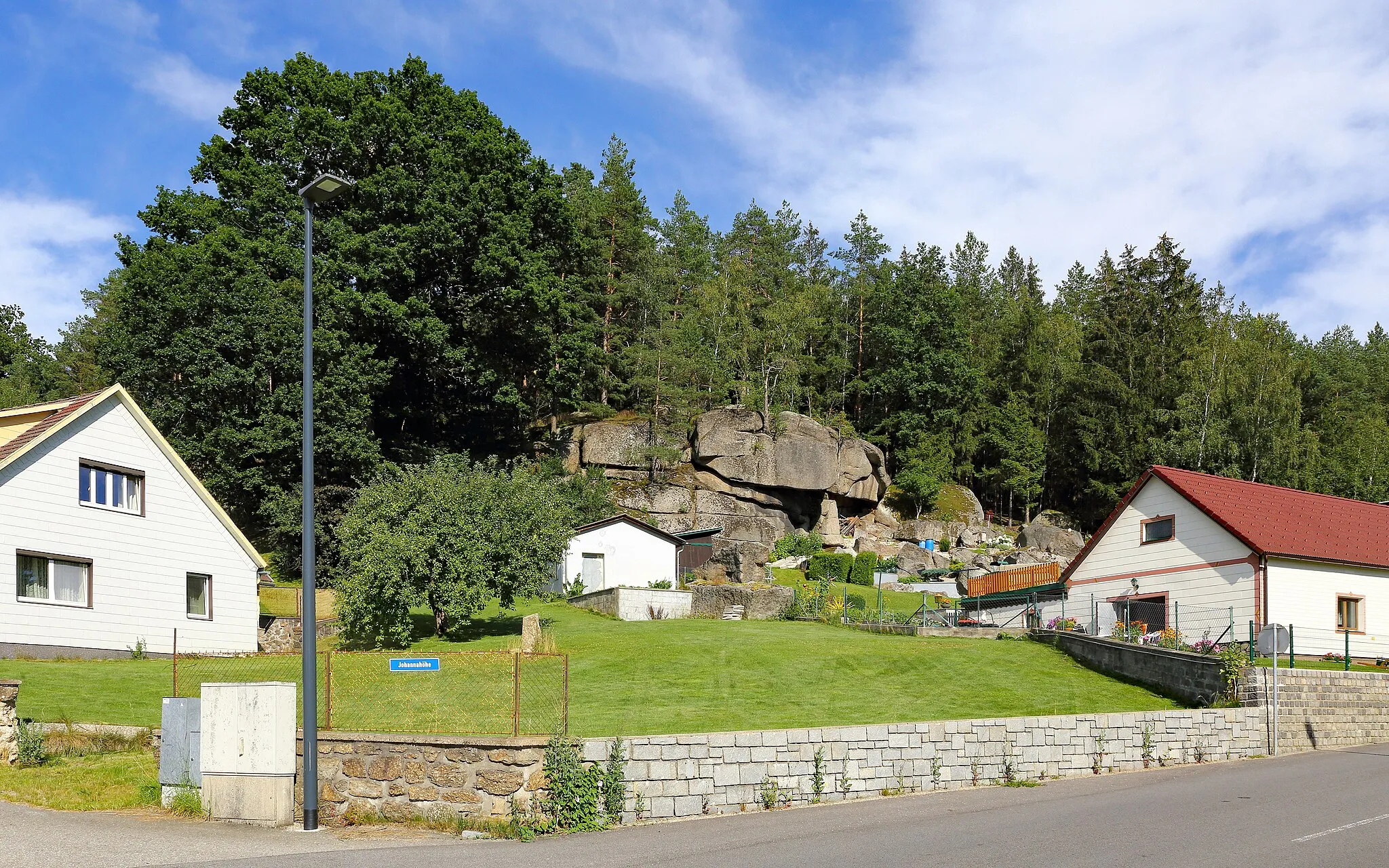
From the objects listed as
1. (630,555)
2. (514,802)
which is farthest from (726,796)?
(630,555)

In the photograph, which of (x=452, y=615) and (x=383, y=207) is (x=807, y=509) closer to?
(x=383, y=207)

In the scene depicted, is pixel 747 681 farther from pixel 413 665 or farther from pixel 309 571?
pixel 309 571

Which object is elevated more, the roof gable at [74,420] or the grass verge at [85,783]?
the roof gable at [74,420]

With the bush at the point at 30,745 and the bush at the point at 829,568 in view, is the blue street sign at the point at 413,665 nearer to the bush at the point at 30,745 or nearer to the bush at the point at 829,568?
the bush at the point at 30,745

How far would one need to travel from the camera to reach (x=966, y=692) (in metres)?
23.1

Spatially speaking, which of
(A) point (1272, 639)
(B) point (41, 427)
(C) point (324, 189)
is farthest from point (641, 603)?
(C) point (324, 189)

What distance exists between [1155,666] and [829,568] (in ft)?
99.6

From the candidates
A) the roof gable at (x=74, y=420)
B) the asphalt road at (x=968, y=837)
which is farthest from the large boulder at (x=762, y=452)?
the asphalt road at (x=968, y=837)

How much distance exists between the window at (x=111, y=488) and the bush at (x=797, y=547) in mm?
36039

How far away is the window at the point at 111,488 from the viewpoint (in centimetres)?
2880

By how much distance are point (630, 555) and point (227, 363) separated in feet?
63.7

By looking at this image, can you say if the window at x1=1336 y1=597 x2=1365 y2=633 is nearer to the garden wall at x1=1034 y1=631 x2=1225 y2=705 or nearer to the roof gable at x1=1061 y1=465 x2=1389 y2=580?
the roof gable at x1=1061 y1=465 x2=1389 y2=580

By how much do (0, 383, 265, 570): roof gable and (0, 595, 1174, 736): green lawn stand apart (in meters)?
5.78

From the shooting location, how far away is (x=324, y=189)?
13.0m
